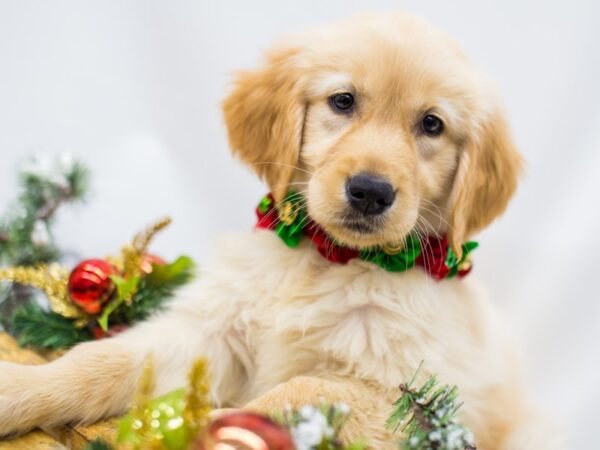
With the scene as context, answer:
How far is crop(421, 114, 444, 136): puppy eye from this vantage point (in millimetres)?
1996

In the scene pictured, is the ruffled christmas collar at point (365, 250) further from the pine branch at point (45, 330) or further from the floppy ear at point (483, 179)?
the pine branch at point (45, 330)

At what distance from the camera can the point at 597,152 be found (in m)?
2.77

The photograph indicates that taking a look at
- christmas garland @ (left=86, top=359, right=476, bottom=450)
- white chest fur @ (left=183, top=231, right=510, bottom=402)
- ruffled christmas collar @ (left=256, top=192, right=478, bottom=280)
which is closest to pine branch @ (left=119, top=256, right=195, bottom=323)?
white chest fur @ (left=183, top=231, right=510, bottom=402)

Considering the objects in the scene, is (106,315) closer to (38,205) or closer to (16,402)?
(16,402)

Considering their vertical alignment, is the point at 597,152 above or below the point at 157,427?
above

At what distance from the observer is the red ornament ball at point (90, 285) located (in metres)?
2.21

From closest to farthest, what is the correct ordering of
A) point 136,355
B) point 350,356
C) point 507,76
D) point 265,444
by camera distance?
point 265,444, point 350,356, point 136,355, point 507,76

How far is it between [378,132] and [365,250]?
1.08ft

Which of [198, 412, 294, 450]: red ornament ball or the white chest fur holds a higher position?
[198, 412, 294, 450]: red ornament ball

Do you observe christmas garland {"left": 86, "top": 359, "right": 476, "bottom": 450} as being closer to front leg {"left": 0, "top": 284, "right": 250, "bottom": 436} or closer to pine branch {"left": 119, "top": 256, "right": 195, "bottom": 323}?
front leg {"left": 0, "top": 284, "right": 250, "bottom": 436}

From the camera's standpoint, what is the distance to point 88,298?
7.30 feet

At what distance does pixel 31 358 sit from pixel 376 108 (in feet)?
4.22

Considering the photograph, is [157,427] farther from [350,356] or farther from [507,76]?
[507,76]

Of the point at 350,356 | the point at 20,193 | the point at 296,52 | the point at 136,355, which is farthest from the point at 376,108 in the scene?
the point at 20,193
